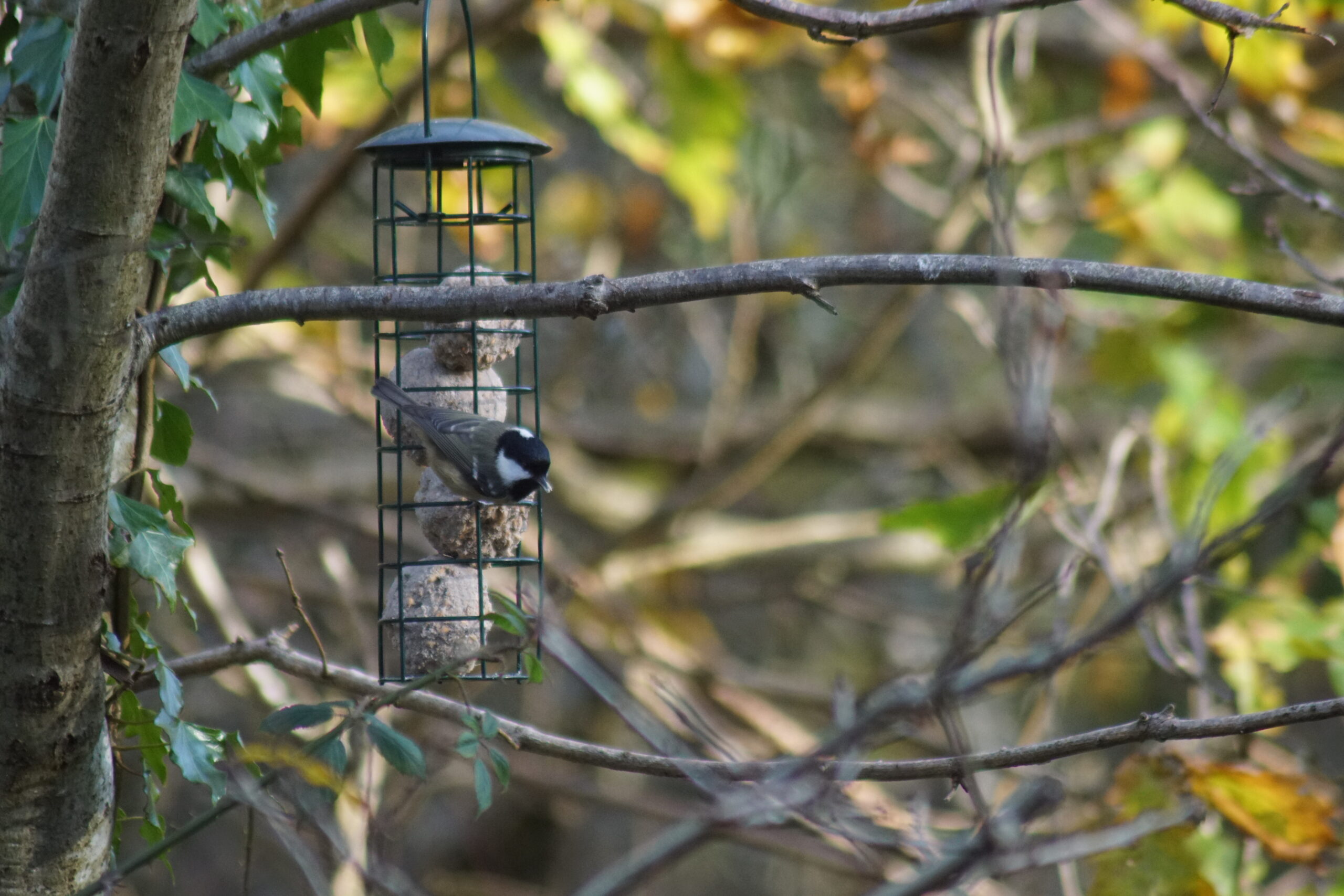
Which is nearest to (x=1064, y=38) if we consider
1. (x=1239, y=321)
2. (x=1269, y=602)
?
(x=1239, y=321)

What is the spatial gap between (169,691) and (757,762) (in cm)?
98

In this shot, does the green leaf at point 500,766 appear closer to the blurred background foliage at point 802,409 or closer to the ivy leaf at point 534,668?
the ivy leaf at point 534,668

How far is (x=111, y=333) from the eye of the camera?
1698 mm

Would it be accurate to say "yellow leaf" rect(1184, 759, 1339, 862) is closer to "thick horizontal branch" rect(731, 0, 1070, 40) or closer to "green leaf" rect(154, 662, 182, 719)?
"thick horizontal branch" rect(731, 0, 1070, 40)

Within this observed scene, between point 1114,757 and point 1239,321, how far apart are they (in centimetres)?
309

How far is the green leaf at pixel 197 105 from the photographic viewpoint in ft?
6.34

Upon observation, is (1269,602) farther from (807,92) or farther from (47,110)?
(807,92)

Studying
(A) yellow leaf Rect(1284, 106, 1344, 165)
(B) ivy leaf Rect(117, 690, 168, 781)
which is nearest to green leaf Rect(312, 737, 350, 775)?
(B) ivy leaf Rect(117, 690, 168, 781)

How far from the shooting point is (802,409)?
4.92m

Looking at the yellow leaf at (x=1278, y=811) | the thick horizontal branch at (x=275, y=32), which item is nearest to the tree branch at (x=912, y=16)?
the thick horizontal branch at (x=275, y=32)

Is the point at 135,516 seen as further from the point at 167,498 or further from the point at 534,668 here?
the point at 534,668

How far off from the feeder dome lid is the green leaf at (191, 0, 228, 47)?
0.40 m

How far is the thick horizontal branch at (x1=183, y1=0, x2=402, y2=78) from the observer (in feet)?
6.01

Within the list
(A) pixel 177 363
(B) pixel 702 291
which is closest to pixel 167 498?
(A) pixel 177 363
